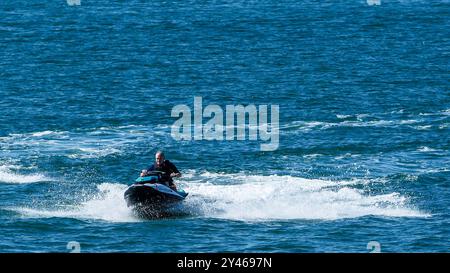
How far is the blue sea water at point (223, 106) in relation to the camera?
4088 centimetres

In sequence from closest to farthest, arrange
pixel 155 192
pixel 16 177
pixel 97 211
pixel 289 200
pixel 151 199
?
pixel 155 192
pixel 151 199
pixel 97 211
pixel 289 200
pixel 16 177

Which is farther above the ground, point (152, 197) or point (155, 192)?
point (155, 192)

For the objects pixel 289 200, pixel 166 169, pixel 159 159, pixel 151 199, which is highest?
pixel 159 159

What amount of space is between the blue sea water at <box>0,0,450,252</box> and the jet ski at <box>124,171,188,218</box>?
518mm

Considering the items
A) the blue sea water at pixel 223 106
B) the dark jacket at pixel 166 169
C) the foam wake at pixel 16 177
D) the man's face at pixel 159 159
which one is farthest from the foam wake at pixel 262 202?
the foam wake at pixel 16 177

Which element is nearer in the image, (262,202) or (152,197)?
(152,197)

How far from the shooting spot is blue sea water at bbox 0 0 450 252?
4088cm

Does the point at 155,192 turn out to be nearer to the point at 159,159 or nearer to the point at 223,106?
the point at 159,159

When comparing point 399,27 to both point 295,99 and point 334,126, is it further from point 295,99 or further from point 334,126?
point 334,126

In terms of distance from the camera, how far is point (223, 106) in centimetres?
7238

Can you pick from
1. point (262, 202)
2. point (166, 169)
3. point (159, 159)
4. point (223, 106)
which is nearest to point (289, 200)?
point (262, 202)

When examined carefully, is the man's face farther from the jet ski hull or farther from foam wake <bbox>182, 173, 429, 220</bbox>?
foam wake <bbox>182, 173, 429, 220</bbox>

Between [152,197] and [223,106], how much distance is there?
32.2 metres

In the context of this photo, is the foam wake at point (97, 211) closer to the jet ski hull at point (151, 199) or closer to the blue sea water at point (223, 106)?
the blue sea water at point (223, 106)
